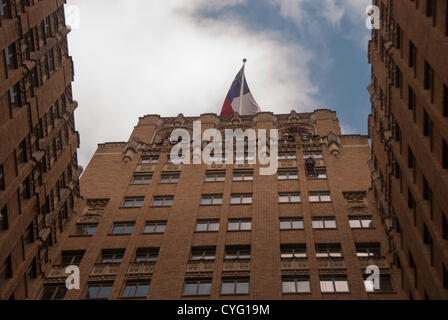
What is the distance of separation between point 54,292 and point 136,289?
501 cm

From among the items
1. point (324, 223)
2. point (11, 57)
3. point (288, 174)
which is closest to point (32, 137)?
point (11, 57)

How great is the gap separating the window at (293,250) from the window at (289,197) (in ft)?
17.5

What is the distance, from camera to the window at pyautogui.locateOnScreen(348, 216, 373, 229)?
38.3 m

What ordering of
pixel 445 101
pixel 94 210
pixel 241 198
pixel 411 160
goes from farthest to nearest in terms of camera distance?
pixel 94 210
pixel 241 198
pixel 411 160
pixel 445 101

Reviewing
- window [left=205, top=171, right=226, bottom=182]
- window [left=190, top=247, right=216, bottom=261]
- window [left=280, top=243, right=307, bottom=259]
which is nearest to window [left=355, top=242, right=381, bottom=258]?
window [left=280, top=243, right=307, bottom=259]

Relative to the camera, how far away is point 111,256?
37656 mm

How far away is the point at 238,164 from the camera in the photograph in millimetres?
46844

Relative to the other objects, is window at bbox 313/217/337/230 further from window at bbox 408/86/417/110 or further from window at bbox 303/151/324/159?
window at bbox 408/86/417/110

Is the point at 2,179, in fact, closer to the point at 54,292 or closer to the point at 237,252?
the point at 54,292

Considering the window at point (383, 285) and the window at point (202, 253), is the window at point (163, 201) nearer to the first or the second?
the window at point (202, 253)

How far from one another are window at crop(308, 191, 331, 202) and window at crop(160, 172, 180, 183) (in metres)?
10.8
